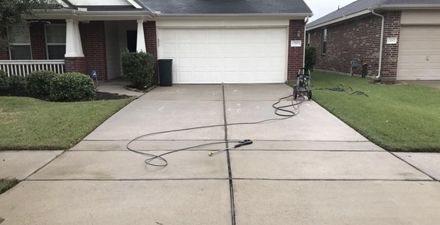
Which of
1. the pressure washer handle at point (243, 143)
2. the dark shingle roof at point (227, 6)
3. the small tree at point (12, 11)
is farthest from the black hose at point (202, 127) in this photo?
the dark shingle roof at point (227, 6)

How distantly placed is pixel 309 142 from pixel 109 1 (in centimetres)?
1030

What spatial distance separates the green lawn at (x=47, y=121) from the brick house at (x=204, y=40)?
496 cm

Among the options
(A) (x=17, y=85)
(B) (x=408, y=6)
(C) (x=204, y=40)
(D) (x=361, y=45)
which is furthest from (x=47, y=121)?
(D) (x=361, y=45)

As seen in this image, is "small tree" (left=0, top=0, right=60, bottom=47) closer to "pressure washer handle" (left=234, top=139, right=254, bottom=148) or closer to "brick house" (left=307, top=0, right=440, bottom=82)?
"pressure washer handle" (left=234, top=139, right=254, bottom=148)

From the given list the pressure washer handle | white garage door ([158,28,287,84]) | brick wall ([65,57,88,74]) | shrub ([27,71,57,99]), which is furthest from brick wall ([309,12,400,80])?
shrub ([27,71,57,99])

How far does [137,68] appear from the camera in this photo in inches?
534

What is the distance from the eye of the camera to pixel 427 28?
16750 millimetres

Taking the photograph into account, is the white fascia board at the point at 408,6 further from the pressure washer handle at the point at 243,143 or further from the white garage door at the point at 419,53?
the pressure washer handle at the point at 243,143

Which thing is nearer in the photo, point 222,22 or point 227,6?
point 222,22

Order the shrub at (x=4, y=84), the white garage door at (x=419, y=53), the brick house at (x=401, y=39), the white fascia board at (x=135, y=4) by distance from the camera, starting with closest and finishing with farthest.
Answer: the shrub at (x=4, y=84), the white fascia board at (x=135, y=4), the brick house at (x=401, y=39), the white garage door at (x=419, y=53)

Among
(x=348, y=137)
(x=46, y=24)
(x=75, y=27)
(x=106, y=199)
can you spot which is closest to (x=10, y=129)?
(x=106, y=199)

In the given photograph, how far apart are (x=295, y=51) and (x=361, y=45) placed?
4.72m

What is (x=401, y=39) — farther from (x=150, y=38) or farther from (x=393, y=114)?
(x=150, y=38)

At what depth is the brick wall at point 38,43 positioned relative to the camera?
A: 15.0 m
